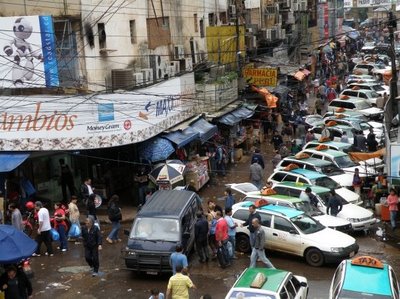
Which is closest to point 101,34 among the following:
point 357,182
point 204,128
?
point 204,128

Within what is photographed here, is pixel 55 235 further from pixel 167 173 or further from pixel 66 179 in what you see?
pixel 167 173

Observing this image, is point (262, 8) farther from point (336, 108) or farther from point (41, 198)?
point (41, 198)

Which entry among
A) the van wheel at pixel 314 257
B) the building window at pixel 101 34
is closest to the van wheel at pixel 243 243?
the van wheel at pixel 314 257

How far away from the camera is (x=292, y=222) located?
18.9 m

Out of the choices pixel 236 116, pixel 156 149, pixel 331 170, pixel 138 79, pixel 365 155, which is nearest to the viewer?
pixel 156 149

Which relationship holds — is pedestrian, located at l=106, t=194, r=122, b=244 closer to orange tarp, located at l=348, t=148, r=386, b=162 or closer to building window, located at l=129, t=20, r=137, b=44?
building window, located at l=129, t=20, r=137, b=44

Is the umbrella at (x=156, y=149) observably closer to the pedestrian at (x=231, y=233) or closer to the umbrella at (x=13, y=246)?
the pedestrian at (x=231, y=233)

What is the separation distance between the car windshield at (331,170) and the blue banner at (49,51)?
1076 centimetres

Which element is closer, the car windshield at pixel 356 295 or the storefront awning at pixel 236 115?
the car windshield at pixel 356 295

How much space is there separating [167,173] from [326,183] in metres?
5.82

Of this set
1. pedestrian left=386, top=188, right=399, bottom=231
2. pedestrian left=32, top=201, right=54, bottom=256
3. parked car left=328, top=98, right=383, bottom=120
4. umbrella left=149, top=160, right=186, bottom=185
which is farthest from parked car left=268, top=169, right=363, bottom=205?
parked car left=328, top=98, right=383, bottom=120

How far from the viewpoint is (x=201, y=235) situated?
60.6ft

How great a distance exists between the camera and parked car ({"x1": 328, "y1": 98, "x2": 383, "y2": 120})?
40.5 metres

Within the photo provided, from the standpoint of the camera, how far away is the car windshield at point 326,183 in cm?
2508
